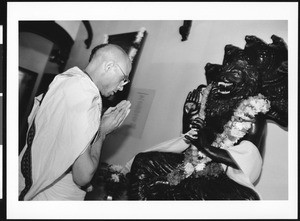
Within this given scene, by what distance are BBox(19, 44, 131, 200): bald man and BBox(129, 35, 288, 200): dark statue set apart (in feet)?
1.51

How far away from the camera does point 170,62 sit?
271cm

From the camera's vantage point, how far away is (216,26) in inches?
106

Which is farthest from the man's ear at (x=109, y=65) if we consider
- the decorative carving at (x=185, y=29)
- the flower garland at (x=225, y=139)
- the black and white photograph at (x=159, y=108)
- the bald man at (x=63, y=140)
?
the flower garland at (x=225, y=139)

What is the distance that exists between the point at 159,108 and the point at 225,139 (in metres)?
0.60

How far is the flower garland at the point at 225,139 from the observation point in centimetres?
251

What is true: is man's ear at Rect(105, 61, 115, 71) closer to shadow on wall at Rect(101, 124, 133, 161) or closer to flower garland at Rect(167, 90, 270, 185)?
shadow on wall at Rect(101, 124, 133, 161)

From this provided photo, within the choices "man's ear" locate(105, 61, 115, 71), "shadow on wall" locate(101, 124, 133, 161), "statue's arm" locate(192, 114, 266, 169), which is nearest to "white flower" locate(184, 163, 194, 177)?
"statue's arm" locate(192, 114, 266, 169)

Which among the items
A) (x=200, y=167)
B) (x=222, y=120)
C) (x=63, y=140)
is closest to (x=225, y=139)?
(x=222, y=120)

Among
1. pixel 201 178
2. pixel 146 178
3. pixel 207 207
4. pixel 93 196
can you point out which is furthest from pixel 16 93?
pixel 207 207

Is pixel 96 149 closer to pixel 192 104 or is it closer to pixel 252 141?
pixel 192 104

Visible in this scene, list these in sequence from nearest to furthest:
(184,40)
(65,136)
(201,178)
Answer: (65,136) → (201,178) → (184,40)

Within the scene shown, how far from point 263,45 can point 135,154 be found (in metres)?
1.38

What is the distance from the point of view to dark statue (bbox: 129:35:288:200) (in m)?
2.51

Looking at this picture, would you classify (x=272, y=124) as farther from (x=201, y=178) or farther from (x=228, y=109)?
(x=201, y=178)
